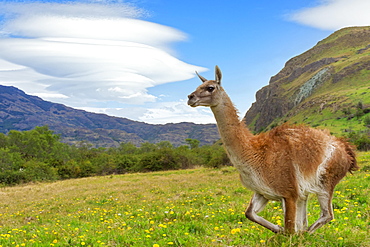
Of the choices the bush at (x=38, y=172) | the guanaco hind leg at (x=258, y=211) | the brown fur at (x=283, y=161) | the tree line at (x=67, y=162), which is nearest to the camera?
the brown fur at (x=283, y=161)

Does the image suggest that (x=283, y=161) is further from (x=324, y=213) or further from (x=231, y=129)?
(x=324, y=213)

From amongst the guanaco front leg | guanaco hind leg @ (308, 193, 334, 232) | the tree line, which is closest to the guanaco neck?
the guanaco front leg

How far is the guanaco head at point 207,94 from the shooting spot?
6.43 metres

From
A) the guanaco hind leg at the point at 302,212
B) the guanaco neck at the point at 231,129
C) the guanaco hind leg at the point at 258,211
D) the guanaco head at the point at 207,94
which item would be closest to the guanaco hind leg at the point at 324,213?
the guanaco hind leg at the point at 302,212

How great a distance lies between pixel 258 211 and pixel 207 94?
277 centimetres

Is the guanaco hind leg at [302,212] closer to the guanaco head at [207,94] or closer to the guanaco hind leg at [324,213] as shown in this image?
the guanaco hind leg at [324,213]

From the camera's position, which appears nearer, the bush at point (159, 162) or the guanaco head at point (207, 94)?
the guanaco head at point (207, 94)

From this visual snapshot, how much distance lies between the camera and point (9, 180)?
4338 centimetres

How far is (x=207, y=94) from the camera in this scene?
646 centimetres

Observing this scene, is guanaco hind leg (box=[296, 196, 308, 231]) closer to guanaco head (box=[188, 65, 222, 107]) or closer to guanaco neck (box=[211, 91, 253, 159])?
guanaco neck (box=[211, 91, 253, 159])

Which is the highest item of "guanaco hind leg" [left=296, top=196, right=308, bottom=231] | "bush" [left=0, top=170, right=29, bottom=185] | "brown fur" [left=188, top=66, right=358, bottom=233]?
"brown fur" [left=188, top=66, right=358, bottom=233]

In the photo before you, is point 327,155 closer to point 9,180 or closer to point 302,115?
point 9,180

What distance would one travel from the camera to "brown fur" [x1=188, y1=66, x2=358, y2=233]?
6.05 meters

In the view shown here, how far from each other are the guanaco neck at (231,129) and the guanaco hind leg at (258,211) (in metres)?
1.01
